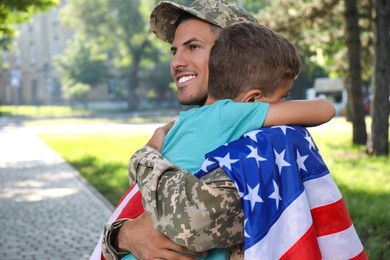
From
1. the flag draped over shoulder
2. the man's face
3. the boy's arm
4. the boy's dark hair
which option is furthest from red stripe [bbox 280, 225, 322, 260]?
the man's face

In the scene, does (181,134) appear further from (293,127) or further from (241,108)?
(293,127)

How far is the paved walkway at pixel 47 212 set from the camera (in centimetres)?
711

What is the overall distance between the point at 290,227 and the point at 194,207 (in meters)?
0.30

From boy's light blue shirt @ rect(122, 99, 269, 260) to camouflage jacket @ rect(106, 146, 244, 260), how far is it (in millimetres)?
78

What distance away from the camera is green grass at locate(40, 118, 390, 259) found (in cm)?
700

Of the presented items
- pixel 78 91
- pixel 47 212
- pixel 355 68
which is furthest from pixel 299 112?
pixel 78 91

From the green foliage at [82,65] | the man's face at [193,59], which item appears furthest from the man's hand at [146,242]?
the green foliage at [82,65]

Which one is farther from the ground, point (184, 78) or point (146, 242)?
point (184, 78)

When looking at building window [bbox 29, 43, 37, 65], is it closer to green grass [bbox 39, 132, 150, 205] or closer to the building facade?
the building facade

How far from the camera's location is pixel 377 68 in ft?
49.8

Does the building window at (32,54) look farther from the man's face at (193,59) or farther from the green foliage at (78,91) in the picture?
the man's face at (193,59)

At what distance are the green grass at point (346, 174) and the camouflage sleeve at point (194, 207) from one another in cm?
435

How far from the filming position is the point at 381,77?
15.1 meters

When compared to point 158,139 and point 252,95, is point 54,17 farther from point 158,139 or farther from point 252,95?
point 252,95
